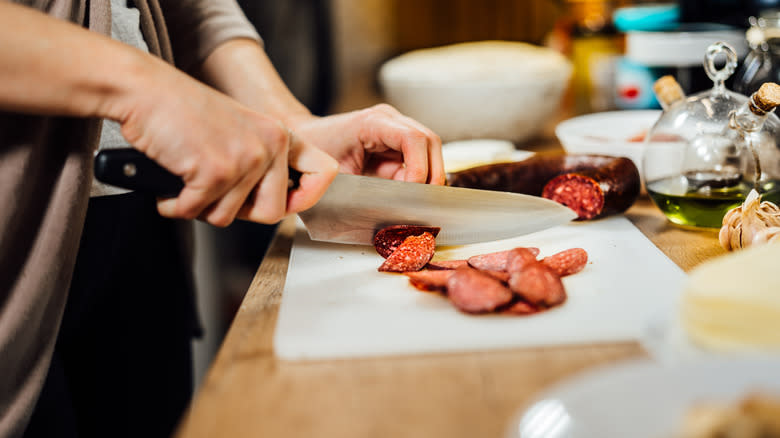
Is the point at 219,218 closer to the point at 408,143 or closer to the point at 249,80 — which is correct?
the point at 408,143

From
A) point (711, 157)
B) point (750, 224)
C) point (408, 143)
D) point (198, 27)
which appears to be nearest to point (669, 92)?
point (711, 157)

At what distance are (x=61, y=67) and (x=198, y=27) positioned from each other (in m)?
0.58

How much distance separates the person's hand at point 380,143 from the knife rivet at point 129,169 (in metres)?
0.41

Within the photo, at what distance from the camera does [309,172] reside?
78 cm

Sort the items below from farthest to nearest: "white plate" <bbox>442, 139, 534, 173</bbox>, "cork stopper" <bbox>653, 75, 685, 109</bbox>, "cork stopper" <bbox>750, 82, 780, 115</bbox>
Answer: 1. "white plate" <bbox>442, 139, 534, 173</bbox>
2. "cork stopper" <bbox>653, 75, 685, 109</bbox>
3. "cork stopper" <bbox>750, 82, 780, 115</bbox>

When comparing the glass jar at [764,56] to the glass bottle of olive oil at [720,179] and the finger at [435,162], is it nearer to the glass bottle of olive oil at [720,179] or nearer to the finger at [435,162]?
the glass bottle of olive oil at [720,179]

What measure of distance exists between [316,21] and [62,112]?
1617mm

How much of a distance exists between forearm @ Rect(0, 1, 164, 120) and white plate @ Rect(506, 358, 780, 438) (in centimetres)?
48

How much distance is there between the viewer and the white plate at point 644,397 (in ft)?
1.40

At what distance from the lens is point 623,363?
1.94 feet

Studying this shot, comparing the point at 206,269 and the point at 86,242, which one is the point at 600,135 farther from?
the point at 206,269

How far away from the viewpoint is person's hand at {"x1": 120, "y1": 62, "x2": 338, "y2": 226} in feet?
2.08

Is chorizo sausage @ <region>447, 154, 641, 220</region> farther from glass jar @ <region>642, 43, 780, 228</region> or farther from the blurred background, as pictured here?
the blurred background

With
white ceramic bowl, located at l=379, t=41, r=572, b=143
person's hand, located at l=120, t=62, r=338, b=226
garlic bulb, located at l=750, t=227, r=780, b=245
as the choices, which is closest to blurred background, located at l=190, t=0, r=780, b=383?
white ceramic bowl, located at l=379, t=41, r=572, b=143
